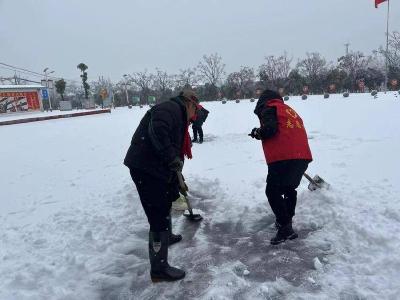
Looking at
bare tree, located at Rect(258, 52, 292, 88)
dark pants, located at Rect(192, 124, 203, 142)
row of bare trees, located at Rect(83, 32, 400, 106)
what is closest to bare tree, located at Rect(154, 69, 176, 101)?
row of bare trees, located at Rect(83, 32, 400, 106)

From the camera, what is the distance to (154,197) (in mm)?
3207

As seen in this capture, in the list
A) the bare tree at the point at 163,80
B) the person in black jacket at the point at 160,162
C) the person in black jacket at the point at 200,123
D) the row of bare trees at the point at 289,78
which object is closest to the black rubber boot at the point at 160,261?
the person in black jacket at the point at 160,162

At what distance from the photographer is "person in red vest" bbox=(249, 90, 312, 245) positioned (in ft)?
12.2

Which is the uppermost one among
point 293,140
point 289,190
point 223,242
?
point 293,140

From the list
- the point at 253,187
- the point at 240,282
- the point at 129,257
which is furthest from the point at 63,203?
the point at 240,282

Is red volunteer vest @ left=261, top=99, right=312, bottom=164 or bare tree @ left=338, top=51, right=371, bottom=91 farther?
bare tree @ left=338, top=51, right=371, bottom=91

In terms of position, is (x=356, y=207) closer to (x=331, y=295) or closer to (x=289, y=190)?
(x=289, y=190)

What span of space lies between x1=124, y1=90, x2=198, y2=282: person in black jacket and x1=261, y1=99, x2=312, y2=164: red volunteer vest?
0.89 metres

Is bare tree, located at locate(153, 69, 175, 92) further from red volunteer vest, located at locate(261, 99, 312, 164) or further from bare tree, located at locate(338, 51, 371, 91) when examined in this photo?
red volunteer vest, located at locate(261, 99, 312, 164)

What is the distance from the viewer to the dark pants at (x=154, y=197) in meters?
3.21

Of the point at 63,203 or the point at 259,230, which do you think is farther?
the point at 63,203

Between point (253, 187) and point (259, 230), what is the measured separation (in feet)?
5.01

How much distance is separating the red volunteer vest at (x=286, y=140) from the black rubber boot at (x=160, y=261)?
131 cm

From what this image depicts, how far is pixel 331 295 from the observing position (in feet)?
9.48
